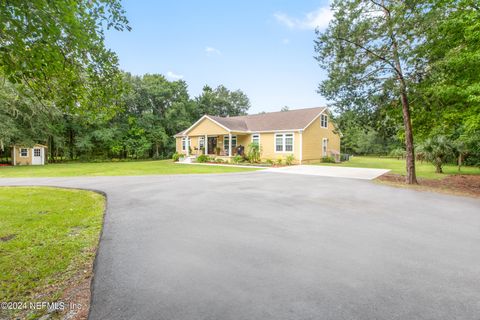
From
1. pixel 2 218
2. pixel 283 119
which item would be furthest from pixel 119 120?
pixel 2 218

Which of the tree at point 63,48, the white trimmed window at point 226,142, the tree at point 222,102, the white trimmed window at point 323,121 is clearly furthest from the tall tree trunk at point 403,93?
the tree at point 222,102

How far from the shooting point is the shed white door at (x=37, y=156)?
22.2 metres

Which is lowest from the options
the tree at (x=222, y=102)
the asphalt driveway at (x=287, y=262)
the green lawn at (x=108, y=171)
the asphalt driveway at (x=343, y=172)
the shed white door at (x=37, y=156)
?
the asphalt driveway at (x=287, y=262)

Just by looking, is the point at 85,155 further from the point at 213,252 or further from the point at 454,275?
the point at 454,275

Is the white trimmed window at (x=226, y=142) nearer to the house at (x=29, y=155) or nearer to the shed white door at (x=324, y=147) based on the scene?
the shed white door at (x=324, y=147)

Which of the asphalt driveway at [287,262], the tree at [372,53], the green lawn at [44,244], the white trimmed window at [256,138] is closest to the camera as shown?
the asphalt driveway at [287,262]

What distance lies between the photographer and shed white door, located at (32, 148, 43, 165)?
874 inches

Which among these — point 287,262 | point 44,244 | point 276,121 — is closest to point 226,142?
point 276,121

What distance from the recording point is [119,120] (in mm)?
28359

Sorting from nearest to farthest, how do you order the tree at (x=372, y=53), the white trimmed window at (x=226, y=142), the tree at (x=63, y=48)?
1. the tree at (x=63, y=48)
2. the tree at (x=372, y=53)
3. the white trimmed window at (x=226, y=142)

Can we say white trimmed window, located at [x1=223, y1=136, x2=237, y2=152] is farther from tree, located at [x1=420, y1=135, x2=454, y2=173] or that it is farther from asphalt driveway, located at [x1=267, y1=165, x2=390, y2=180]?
tree, located at [x1=420, y1=135, x2=454, y2=173]

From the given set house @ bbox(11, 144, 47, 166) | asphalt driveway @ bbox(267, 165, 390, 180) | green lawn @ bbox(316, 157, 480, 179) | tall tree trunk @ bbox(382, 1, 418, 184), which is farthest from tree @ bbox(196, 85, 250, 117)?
tall tree trunk @ bbox(382, 1, 418, 184)

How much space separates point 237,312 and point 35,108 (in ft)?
77.3

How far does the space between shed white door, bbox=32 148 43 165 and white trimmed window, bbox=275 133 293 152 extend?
21.4 m
